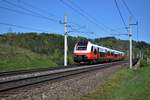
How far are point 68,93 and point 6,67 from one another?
63.9 ft

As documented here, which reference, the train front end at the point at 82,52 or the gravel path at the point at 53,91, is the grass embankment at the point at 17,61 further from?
the gravel path at the point at 53,91

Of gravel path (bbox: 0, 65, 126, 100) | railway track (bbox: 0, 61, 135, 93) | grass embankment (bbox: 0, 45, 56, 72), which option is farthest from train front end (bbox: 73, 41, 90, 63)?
gravel path (bbox: 0, 65, 126, 100)

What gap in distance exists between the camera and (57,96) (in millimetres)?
12281

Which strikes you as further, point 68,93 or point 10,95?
point 68,93

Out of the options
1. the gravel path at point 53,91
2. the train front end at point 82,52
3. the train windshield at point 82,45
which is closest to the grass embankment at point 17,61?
the train front end at point 82,52

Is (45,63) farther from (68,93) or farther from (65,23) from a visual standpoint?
(68,93)

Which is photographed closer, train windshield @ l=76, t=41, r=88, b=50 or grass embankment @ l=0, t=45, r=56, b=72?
grass embankment @ l=0, t=45, r=56, b=72

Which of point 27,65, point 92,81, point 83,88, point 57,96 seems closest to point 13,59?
point 27,65

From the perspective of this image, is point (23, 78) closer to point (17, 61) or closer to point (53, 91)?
point (53, 91)

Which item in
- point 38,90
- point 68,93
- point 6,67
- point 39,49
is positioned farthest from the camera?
point 39,49

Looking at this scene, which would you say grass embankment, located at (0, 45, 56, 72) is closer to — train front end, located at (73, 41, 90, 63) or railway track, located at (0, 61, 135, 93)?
train front end, located at (73, 41, 90, 63)

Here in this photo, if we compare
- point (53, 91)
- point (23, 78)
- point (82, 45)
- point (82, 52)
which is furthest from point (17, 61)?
point (53, 91)

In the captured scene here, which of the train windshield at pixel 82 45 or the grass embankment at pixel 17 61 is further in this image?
the train windshield at pixel 82 45

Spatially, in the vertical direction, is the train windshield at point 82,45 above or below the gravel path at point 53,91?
above
